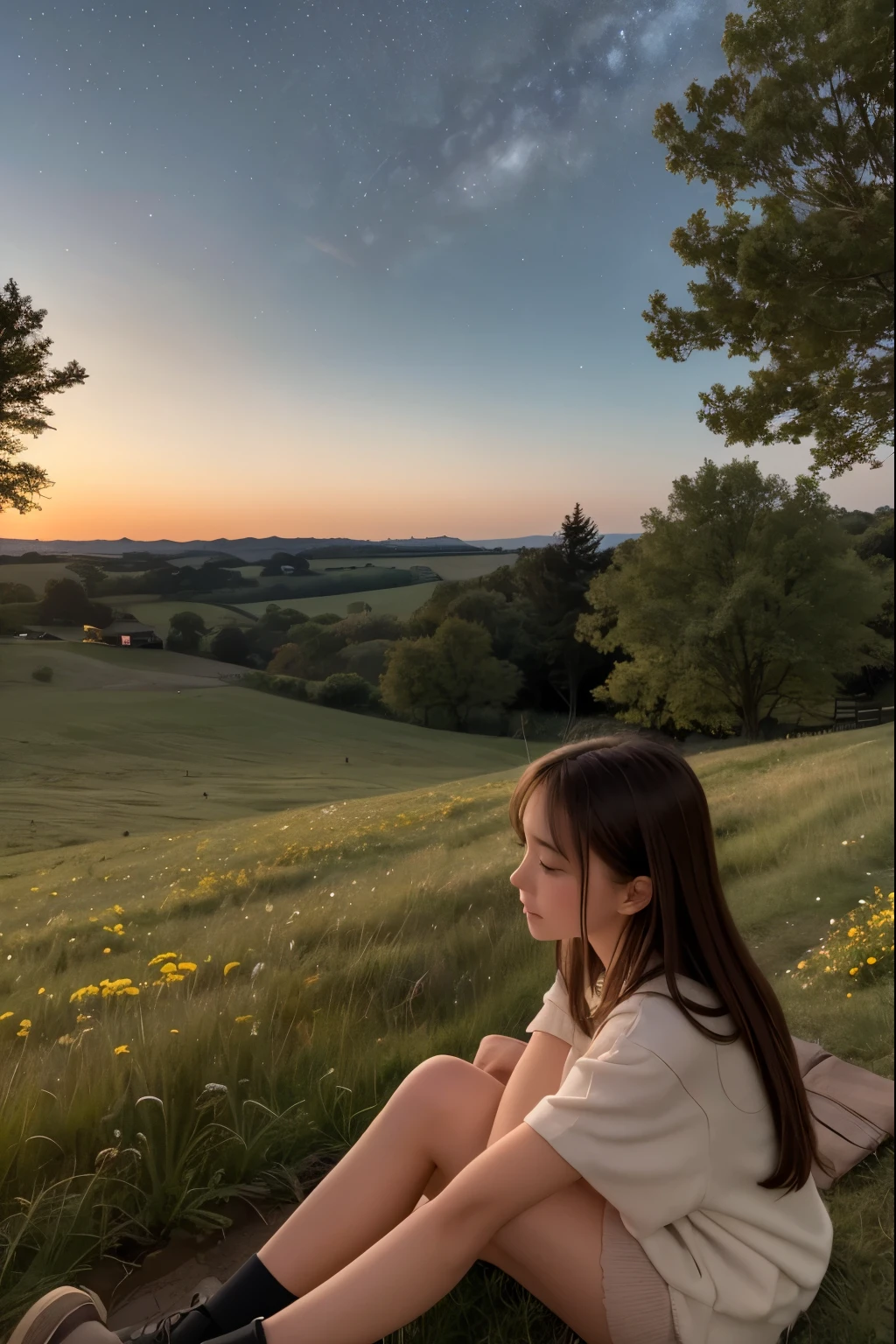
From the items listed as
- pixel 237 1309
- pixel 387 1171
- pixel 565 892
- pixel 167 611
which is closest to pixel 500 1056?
pixel 387 1171

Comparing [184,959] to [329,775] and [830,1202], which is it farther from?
[830,1202]

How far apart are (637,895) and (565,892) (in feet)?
0.38

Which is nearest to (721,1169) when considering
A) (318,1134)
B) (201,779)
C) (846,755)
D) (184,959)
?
(318,1134)

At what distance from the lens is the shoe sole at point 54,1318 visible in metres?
1.28

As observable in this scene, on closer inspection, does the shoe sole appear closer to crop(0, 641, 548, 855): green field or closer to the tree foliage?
crop(0, 641, 548, 855): green field

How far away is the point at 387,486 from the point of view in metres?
3.20

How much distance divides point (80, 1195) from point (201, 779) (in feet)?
3.64

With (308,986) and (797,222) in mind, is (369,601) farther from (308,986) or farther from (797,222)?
(797,222)

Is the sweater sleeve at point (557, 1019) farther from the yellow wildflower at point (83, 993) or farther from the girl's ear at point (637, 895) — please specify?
the yellow wildflower at point (83, 993)

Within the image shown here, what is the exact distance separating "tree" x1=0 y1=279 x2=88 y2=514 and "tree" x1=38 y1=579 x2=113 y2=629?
9.0 inches

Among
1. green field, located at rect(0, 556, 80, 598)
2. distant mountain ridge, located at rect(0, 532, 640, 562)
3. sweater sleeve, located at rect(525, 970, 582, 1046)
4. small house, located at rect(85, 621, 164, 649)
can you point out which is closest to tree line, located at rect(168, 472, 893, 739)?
distant mountain ridge, located at rect(0, 532, 640, 562)

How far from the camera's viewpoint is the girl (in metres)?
1.12

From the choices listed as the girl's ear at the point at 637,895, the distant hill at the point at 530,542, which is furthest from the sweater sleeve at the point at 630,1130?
the distant hill at the point at 530,542

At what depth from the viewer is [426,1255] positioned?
1.12m
